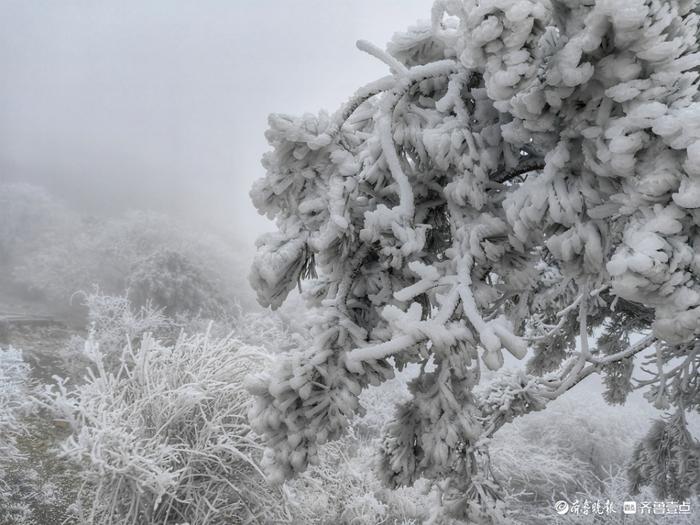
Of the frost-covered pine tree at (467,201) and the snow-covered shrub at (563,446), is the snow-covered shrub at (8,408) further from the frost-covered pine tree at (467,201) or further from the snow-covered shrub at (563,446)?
the snow-covered shrub at (563,446)

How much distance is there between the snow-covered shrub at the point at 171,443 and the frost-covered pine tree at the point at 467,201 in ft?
6.92

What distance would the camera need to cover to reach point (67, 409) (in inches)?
147

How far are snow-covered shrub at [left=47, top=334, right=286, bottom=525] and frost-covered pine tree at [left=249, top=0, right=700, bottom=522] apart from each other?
2109 mm

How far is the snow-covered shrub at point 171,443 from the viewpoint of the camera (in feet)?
11.8

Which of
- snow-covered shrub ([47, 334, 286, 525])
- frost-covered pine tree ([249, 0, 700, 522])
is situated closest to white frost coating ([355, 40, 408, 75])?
frost-covered pine tree ([249, 0, 700, 522])

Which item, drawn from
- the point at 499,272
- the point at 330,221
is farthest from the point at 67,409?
the point at 499,272

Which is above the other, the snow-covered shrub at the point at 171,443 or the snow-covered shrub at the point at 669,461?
the snow-covered shrub at the point at 669,461

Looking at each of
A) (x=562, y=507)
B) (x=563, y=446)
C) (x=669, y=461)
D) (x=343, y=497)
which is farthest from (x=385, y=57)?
(x=563, y=446)

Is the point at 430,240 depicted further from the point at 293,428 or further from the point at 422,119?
the point at 293,428

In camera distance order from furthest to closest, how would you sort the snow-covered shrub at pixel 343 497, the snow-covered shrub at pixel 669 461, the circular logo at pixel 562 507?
1. the circular logo at pixel 562 507
2. the snow-covered shrub at pixel 343 497
3. the snow-covered shrub at pixel 669 461

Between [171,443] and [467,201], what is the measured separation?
3.45 metres

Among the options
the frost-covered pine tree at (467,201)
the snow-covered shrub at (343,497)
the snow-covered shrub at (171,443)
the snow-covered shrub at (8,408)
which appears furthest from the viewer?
the snow-covered shrub at (8,408)

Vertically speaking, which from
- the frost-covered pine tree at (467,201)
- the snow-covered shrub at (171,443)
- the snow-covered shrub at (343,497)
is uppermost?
the frost-covered pine tree at (467,201)

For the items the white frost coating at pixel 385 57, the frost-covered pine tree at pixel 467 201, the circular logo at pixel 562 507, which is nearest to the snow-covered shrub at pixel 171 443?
the frost-covered pine tree at pixel 467 201
